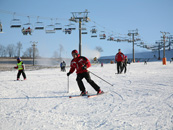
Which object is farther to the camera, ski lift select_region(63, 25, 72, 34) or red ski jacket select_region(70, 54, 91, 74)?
ski lift select_region(63, 25, 72, 34)

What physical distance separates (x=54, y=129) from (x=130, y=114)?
1.54 metres

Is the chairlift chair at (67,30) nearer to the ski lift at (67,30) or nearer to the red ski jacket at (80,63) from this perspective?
the ski lift at (67,30)

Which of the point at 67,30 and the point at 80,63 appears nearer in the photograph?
the point at 80,63

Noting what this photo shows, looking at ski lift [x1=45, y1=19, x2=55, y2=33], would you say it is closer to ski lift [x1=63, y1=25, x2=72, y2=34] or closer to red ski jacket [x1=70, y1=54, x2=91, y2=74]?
ski lift [x1=63, y1=25, x2=72, y2=34]

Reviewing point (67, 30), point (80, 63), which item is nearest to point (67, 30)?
point (67, 30)

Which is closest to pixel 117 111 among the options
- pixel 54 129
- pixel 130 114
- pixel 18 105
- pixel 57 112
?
pixel 130 114

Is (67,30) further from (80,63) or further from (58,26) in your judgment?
(80,63)

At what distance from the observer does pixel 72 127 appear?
3279 mm

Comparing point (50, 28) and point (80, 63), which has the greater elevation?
point (50, 28)

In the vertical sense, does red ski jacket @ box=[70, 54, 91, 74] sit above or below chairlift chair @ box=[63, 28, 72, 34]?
below

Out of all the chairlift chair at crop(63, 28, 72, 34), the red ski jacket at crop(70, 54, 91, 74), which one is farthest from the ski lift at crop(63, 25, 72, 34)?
the red ski jacket at crop(70, 54, 91, 74)

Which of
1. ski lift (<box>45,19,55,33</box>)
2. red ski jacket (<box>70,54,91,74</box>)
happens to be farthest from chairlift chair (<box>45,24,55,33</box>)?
red ski jacket (<box>70,54,91,74</box>)

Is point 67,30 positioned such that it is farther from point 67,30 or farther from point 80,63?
point 80,63

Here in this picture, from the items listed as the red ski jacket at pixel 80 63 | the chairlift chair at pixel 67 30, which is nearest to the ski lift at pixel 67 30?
the chairlift chair at pixel 67 30
